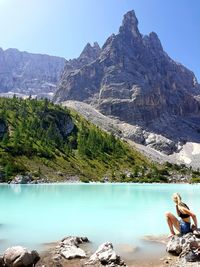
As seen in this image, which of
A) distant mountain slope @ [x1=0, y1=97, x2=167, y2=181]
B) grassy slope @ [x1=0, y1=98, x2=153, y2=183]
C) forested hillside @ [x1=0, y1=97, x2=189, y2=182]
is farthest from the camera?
distant mountain slope @ [x1=0, y1=97, x2=167, y2=181]

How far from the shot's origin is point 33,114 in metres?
192

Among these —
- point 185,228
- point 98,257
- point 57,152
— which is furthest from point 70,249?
point 57,152

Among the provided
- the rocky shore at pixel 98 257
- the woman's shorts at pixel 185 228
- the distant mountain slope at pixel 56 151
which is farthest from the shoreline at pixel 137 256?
the distant mountain slope at pixel 56 151

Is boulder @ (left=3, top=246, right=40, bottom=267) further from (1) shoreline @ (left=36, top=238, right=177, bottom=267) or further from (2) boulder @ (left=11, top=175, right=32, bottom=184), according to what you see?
(2) boulder @ (left=11, top=175, right=32, bottom=184)

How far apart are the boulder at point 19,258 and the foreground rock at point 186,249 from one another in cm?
618

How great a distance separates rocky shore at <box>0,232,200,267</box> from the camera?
1532cm

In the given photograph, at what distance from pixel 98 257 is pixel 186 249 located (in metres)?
3.93

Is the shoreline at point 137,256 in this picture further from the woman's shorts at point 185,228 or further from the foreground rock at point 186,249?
the woman's shorts at point 185,228

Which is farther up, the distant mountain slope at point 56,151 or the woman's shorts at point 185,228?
the distant mountain slope at point 56,151

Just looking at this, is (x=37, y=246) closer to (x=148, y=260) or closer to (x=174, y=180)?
(x=148, y=260)

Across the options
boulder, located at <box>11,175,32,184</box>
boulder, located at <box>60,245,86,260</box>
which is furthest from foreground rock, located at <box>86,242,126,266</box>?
boulder, located at <box>11,175,32,184</box>

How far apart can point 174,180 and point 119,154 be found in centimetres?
3986

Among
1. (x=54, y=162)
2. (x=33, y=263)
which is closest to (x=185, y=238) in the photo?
(x=33, y=263)

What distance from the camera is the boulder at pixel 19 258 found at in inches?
597
